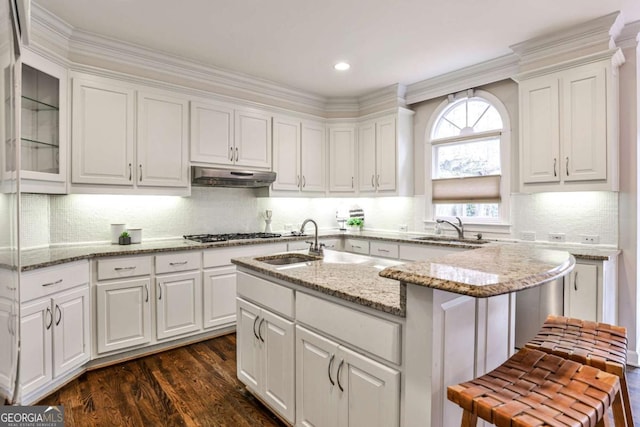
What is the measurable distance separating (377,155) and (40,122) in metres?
3.43

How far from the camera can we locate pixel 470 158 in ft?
13.0

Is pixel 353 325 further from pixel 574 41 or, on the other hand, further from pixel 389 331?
pixel 574 41

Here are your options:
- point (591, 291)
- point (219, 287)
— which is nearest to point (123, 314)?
point (219, 287)

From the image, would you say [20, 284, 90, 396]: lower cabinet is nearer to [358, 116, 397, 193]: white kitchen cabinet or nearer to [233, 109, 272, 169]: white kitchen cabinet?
[233, 109, 272, 169]: white kitchen cabinet

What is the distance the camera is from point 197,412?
7.07ft

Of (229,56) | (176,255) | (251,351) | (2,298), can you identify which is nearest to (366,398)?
(251,351)

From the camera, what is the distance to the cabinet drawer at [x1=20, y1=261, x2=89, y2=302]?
2.15 m

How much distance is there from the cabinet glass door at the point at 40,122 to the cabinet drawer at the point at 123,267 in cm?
84

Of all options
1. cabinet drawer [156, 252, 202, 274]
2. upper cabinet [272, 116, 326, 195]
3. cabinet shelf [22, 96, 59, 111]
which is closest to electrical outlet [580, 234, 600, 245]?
upper cabinet [272, 116, 326, 195]

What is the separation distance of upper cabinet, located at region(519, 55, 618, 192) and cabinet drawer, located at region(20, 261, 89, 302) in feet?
12.5

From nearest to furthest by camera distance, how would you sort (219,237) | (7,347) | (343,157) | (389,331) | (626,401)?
(7,347), (389,331), (626,401), (219,237), (343,157)

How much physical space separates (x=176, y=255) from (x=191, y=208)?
845mm

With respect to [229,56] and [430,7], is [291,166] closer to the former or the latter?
[229,56]

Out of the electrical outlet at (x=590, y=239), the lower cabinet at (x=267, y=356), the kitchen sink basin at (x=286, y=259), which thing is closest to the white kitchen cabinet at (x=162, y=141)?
the kitchen sink basin at (x=286, y=259)
